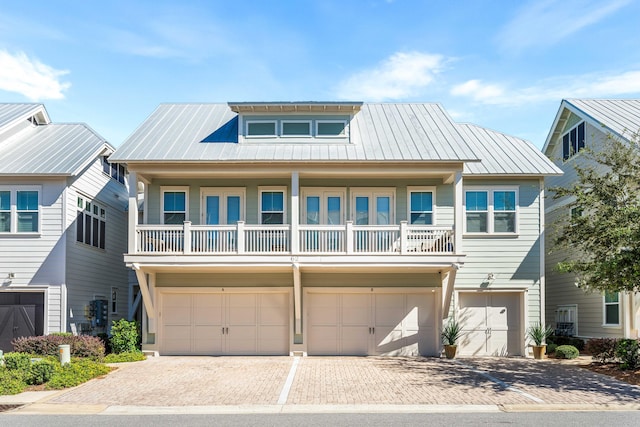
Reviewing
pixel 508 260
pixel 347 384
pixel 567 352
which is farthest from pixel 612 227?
pixel 347 384

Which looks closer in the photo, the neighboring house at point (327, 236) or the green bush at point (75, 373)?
the green bush at point (75, 373)

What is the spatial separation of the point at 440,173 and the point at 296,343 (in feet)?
23.4

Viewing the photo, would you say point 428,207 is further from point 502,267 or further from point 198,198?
point 198,198

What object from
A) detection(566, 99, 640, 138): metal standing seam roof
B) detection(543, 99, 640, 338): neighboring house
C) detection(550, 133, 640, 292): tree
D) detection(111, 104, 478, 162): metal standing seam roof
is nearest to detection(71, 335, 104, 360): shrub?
detection(111, 104, 478, 162): metal standing seam roof

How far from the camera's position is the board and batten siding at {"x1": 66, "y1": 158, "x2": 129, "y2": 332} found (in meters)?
21.5

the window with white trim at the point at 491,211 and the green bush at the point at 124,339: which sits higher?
the window with white trim at the point at 491,211

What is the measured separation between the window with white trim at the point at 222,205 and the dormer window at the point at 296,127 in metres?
2.47

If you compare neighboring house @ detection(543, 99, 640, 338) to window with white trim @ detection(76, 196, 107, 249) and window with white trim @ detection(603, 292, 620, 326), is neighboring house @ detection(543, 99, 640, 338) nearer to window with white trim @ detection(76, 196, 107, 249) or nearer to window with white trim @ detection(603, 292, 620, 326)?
window with white trim @ detection(603, 292, 620, 326)

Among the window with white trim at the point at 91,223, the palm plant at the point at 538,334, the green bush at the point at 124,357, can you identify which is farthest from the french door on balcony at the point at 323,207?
the window with white trim at the point at 91,223

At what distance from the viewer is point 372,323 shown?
21344mm

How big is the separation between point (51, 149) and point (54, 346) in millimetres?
7432

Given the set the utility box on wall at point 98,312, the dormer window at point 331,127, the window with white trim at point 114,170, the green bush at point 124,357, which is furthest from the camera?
the window with white trim at point 114,170

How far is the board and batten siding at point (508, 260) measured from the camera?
2192cm

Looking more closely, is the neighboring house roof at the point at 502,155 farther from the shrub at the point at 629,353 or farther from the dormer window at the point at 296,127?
the shrub at the point at 629,353
